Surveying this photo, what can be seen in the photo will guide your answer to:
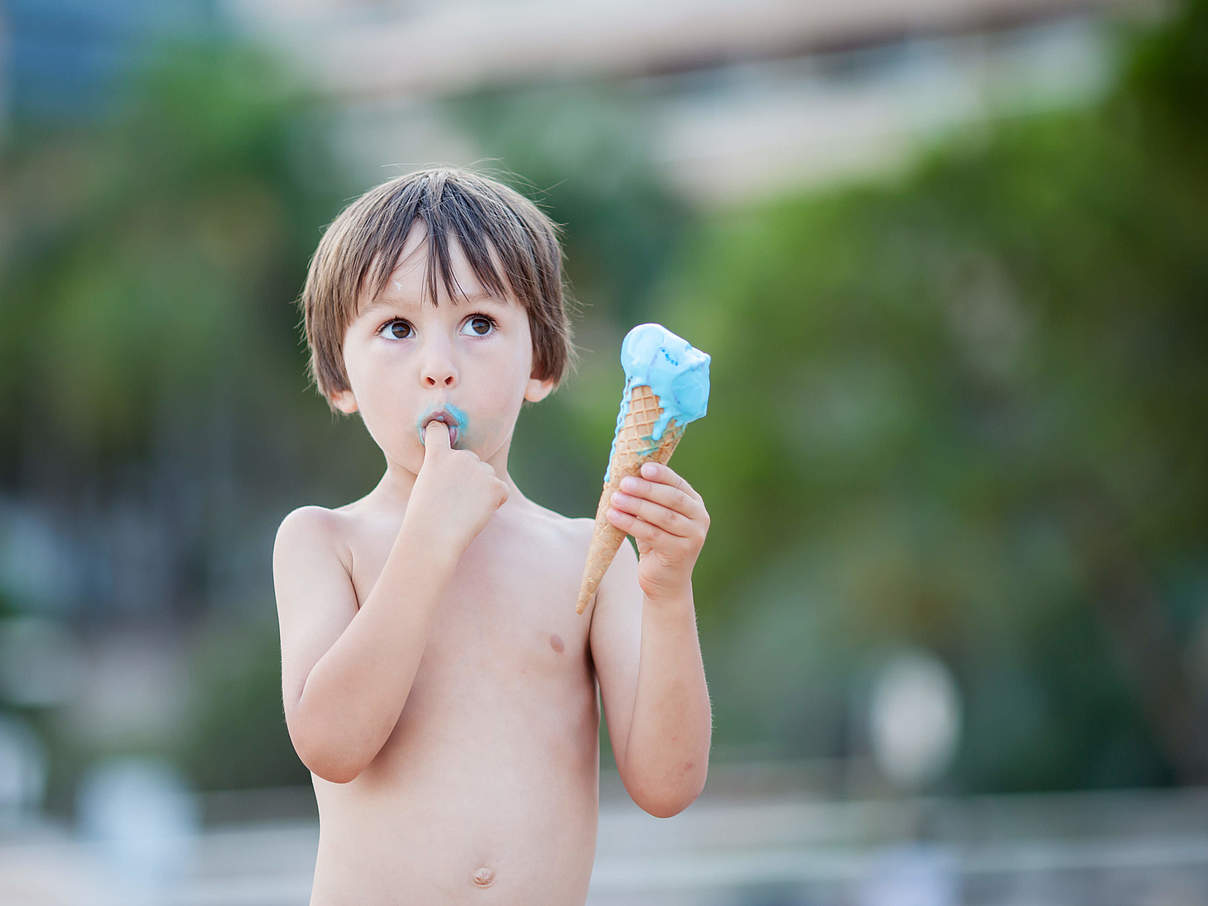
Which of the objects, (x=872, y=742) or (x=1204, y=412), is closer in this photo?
(x=1204, y=412)

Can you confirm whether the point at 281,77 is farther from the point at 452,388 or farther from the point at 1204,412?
the point at 452,388

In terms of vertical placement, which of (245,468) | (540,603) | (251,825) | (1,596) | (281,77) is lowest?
(251,825)

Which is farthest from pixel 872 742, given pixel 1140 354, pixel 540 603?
pixel 540 603

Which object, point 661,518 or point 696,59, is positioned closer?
point 661,518

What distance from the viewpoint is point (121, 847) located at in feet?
30.8

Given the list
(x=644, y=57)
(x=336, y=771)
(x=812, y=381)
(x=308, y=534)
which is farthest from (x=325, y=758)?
(x=644, y=57)

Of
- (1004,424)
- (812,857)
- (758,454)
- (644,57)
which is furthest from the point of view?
(644,57)

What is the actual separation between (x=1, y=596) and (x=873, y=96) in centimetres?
1530

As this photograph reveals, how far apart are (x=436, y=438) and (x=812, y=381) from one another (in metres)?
8.93

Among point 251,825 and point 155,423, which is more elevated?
point 155,423

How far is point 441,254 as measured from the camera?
1543 millimetres

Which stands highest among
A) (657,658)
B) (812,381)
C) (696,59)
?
(696,59)

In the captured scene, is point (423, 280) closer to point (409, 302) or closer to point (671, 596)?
point (409, 302)

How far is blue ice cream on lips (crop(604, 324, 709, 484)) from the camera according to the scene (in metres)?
1.43
